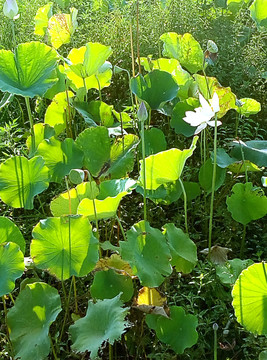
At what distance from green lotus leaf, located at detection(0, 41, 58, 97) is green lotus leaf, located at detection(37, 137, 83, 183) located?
0.60 feet

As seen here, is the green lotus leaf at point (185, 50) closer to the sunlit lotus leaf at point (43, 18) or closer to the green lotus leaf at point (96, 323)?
the sunlit lotus leaf at point (43, 18)

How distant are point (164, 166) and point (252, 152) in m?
0.40

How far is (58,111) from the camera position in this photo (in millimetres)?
1971

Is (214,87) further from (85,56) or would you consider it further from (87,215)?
(87,215)

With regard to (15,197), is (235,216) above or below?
below

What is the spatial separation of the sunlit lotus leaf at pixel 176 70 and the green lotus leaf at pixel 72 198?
62cm

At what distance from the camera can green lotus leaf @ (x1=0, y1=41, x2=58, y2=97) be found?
166cm

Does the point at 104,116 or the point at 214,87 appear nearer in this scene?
the point at 214,87

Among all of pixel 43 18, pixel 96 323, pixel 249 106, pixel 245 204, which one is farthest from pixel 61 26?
pixel 96 323

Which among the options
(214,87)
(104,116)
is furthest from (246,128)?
(104,116)

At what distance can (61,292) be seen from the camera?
1597 mm

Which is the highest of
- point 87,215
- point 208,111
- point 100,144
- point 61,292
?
point 208,111

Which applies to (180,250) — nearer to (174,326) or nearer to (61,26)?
(174,326)

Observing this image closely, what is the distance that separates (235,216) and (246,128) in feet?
2.02
